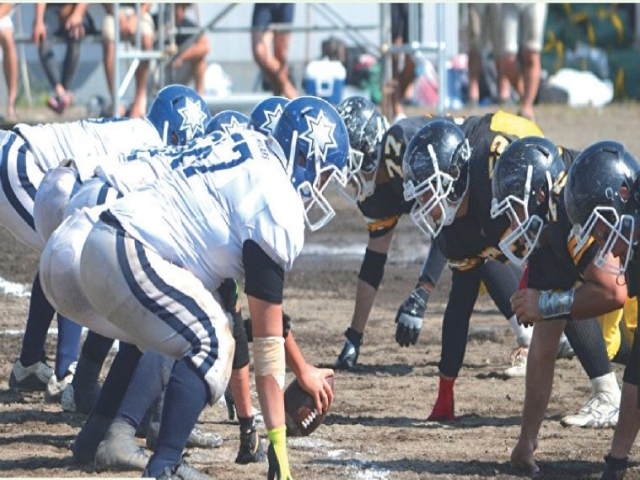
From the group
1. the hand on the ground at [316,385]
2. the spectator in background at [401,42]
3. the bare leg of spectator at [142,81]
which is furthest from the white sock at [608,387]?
the spectator in background at [401,42]

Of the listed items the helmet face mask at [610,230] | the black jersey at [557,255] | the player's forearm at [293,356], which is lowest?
the player's forearm at [293,356]

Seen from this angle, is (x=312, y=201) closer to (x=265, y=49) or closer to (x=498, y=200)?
(x=498, y=200)

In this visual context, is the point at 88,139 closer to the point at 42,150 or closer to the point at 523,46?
the point at 42,150

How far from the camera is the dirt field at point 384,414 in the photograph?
5.57 metres

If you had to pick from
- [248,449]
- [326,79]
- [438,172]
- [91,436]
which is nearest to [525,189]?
→ [438,172]

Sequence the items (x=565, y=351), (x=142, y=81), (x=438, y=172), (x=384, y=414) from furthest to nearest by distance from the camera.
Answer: (x=142, y=81), (x=565, y=351), (x=384, y=414), (x=438, y=172)

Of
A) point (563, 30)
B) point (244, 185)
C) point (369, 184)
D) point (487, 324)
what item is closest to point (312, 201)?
point (244, 185)

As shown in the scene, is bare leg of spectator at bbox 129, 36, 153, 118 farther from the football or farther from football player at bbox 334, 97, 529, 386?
the football

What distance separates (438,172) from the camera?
6.19 metres

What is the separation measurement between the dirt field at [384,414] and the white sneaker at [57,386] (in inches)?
2.9

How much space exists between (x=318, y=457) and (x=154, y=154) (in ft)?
4.78

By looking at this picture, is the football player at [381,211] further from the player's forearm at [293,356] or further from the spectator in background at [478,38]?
the spectator in background at [478,38]

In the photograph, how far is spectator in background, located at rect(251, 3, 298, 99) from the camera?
558 inches

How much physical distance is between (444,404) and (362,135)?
1563 millimetres
